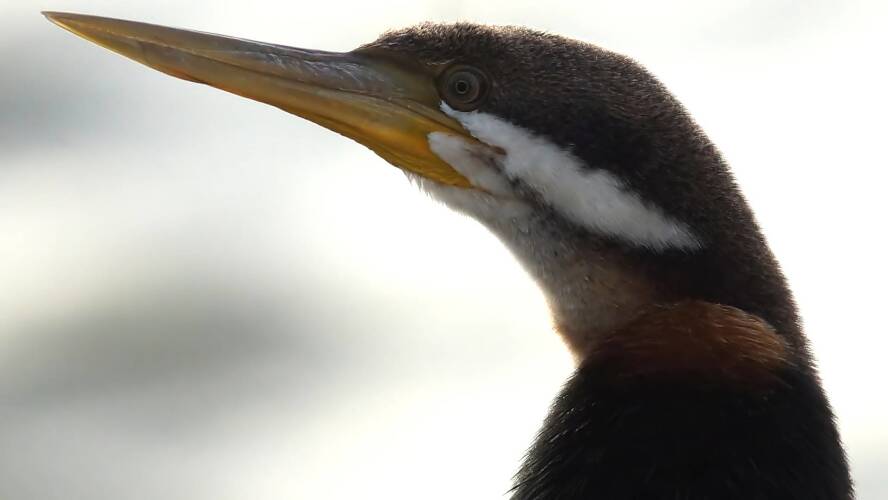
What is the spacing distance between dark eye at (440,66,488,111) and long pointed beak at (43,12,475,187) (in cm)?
6

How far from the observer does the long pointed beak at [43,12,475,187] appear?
2986mm

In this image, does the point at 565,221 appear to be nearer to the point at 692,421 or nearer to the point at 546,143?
the point at 546,143

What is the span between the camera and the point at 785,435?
99.1 inches

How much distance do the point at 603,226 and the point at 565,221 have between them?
9 centimetres

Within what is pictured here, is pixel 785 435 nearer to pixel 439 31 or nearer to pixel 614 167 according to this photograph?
pixel 614 167

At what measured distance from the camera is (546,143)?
276cm

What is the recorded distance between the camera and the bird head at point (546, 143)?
2691mm

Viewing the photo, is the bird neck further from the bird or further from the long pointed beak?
the long pointed beak

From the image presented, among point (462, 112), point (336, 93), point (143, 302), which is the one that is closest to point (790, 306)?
point (462, 112)

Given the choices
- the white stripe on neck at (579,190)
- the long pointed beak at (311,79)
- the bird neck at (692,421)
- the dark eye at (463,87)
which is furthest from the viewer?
the long pointed beak at (311,79)

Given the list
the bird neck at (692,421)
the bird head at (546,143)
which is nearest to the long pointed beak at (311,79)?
the bird head at (546,143)

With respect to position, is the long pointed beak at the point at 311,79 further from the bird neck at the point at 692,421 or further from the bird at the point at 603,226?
the bird neck at the point at 692,421

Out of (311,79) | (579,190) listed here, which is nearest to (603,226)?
(579,190)

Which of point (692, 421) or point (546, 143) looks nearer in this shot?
point (692, 421)
